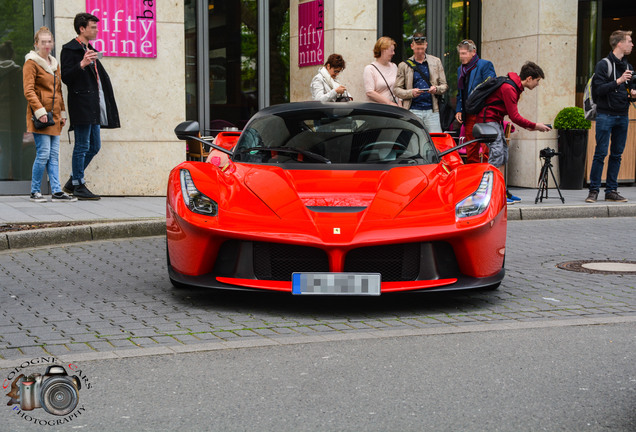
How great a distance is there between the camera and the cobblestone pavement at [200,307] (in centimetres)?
516

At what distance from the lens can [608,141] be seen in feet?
39.4

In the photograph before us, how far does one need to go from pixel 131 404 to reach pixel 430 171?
3.08 metres

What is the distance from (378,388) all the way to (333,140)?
2947mm

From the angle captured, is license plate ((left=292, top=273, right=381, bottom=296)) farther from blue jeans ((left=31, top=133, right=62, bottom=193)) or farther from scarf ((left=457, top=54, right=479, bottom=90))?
scarf ((left=457, top=54, right=479, bottom=90))

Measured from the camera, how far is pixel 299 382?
4227 millimetres

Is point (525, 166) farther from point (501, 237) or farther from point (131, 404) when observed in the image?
point (131, 404)

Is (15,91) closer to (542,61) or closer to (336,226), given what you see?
(542,61)

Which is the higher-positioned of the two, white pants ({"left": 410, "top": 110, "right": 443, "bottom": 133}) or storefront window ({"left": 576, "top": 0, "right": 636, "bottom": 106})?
storefront window ({"left": 576, "top": 0, "right": 636, "bottom": 106})

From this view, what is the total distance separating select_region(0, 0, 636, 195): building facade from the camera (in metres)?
12.6

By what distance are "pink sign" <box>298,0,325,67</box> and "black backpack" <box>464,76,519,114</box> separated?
140 inches

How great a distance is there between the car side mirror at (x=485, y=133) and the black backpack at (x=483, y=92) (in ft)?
14.5

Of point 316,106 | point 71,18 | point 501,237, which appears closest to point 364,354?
point 501,237

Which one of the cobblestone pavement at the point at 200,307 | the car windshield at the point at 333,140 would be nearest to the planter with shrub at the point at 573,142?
the cobblestone pavement at the point at 200,307

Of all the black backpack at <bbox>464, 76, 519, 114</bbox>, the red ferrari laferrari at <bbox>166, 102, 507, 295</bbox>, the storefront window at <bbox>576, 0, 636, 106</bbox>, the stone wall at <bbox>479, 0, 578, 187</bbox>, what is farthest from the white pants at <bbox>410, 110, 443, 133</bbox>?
the red ferrari laferrari at <bbox>166, 102, 507, 295</bbox>
